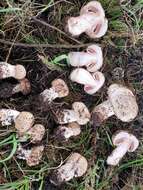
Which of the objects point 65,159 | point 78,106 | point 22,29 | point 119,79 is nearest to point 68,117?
point 78,106

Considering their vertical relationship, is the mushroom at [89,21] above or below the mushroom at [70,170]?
above

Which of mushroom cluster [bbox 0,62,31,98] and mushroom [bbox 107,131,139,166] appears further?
mushroom [bbox 107,131,139,166]

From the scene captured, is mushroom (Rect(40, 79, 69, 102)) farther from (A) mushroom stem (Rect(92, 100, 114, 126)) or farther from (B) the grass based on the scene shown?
(A) mushroom stem (Rect(92, 100, 114, 126))

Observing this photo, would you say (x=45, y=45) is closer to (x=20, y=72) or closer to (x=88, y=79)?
(x=20, y=72)

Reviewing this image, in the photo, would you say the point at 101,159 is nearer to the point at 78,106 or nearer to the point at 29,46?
the point at 78,106

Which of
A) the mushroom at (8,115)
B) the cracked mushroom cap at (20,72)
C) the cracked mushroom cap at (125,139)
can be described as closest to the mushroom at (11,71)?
the cracked mushroom cap at (20,72)

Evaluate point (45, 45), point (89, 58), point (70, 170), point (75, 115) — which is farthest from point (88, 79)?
point (70, 170)

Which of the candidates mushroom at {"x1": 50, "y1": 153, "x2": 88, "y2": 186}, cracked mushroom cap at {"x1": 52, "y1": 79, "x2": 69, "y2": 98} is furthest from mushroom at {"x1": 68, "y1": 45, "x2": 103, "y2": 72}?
mushroom at {"x1": 50, "y1": 153, "x2": 88, "y2": 186}

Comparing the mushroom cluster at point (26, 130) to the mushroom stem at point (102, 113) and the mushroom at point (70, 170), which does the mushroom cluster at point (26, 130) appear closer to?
the mushroom at point (70, 170)
